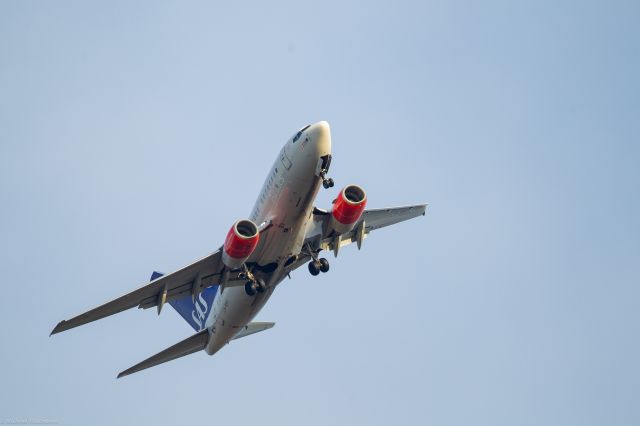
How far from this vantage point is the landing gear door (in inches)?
1278

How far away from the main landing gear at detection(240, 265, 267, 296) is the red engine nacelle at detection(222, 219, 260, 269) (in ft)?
4.40

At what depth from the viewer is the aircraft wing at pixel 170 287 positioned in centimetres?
3497

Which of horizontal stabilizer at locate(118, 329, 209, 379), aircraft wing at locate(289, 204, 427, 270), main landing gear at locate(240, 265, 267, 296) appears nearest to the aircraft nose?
aircraft wing at locate(289, 204, 427, 270)

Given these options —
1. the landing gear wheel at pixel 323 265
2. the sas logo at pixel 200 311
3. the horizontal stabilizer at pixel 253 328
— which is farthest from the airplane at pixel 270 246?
the sas logo at pixel 200 311

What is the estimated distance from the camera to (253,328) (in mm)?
41219

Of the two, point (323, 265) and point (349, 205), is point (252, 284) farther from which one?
point (349, 205)

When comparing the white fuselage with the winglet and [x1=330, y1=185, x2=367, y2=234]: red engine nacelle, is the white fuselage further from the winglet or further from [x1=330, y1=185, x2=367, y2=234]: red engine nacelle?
the winglet

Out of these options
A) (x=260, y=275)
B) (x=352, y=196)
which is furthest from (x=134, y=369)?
(x=352, y=196)

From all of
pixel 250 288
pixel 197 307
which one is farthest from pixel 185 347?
pixel 250 288

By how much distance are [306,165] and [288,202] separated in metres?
1.74

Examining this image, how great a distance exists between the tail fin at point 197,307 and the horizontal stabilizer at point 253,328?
183 cm

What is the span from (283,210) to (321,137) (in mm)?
3300

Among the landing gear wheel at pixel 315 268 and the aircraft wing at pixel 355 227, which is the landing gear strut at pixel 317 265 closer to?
the landing gear wheel at pixel 315 268

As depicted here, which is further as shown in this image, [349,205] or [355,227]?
[355,227]
